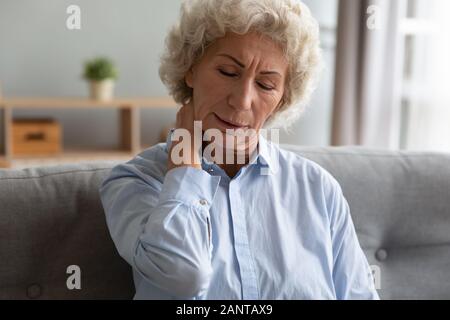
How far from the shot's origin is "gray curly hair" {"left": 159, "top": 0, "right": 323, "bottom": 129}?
1.33m

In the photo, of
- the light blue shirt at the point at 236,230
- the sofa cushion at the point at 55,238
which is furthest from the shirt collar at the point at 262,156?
the sofa cushion at the point at 55,238

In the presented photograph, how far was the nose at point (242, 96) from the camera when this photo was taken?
51.7 inches

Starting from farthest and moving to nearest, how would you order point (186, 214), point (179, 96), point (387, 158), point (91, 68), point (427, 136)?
point (91, 68) → point (427, 136) → point (387, 158) → point (179, 96) → point (186, 214)

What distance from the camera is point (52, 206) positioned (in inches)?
55.0

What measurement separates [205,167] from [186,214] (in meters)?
0.20

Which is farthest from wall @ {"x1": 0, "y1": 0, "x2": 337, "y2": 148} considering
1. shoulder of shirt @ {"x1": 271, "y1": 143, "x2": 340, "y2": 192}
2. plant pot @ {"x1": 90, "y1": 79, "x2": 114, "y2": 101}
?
shoulder of shirt @ {"x1": 271, "y1": 143, "x2": 340, "y2": 192}

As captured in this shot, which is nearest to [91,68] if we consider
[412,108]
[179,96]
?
[412,108]

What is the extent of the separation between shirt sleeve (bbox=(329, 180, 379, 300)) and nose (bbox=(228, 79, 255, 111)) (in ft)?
0.94

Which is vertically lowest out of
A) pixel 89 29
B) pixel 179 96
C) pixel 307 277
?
pixel 307 277

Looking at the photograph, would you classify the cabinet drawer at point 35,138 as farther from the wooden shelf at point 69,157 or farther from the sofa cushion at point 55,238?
the sofa cushion at point 55,238

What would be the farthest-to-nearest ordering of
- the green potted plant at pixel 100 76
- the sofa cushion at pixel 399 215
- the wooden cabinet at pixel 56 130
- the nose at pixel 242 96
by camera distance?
the green potted plant at pixel 100 76 < the wooden cabinet at pixel 56 130 < the sofa cushion at pixel 399 215 < the nose at pixel 242 96

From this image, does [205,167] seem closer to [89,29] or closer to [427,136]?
[427,136]

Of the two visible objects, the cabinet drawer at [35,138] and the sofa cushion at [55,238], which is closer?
the sofa cushion at [55,238]

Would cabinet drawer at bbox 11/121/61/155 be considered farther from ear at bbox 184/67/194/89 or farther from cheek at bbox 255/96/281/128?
cheek at bbox 255/96/281/128
